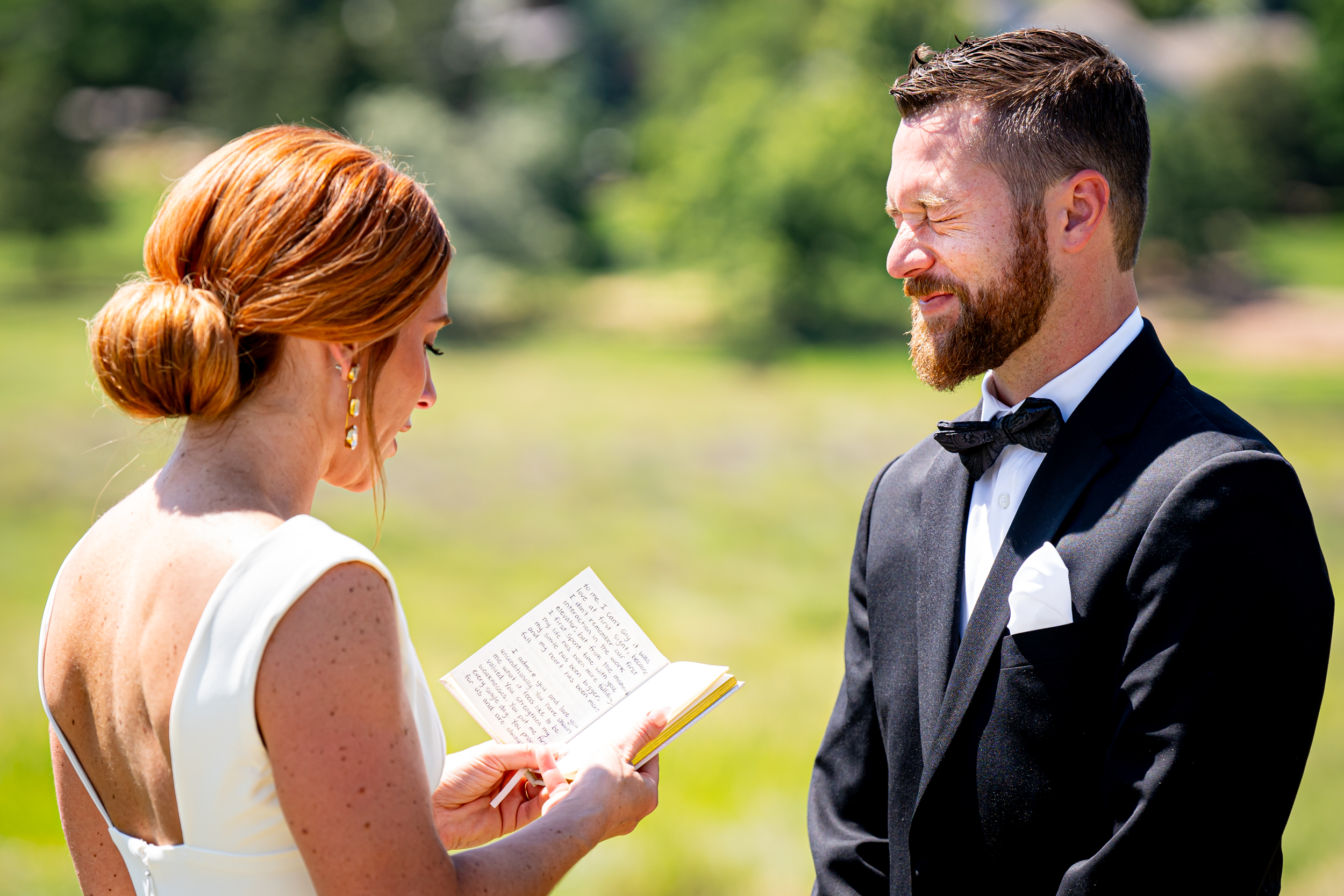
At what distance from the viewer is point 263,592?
5.58 ft

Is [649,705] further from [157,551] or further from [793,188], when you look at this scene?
[793,188]

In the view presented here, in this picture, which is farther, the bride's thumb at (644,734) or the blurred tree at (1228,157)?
the blurred tree at (1228,157)

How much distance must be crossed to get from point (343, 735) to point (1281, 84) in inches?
1532

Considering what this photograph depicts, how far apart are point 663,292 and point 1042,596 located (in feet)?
107

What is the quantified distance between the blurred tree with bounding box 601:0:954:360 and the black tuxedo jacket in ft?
90.3

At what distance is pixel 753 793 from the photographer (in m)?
11.8

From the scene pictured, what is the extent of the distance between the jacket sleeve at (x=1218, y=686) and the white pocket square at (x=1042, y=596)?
0.47 feet

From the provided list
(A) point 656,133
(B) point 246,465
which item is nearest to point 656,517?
(B) point 246,465

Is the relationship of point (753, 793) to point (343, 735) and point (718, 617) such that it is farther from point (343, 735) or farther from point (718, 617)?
point (343, 735)

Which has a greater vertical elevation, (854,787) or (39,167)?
(39,167)

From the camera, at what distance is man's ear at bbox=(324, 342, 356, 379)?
198 cm

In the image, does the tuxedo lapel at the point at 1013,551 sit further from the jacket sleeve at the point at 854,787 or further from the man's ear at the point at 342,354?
the man's ear at the point at 342,354

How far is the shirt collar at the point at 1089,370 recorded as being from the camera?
2463 millimetres

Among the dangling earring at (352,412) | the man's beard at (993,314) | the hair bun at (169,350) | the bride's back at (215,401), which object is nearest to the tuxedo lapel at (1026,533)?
the man's beard at (993,314)
